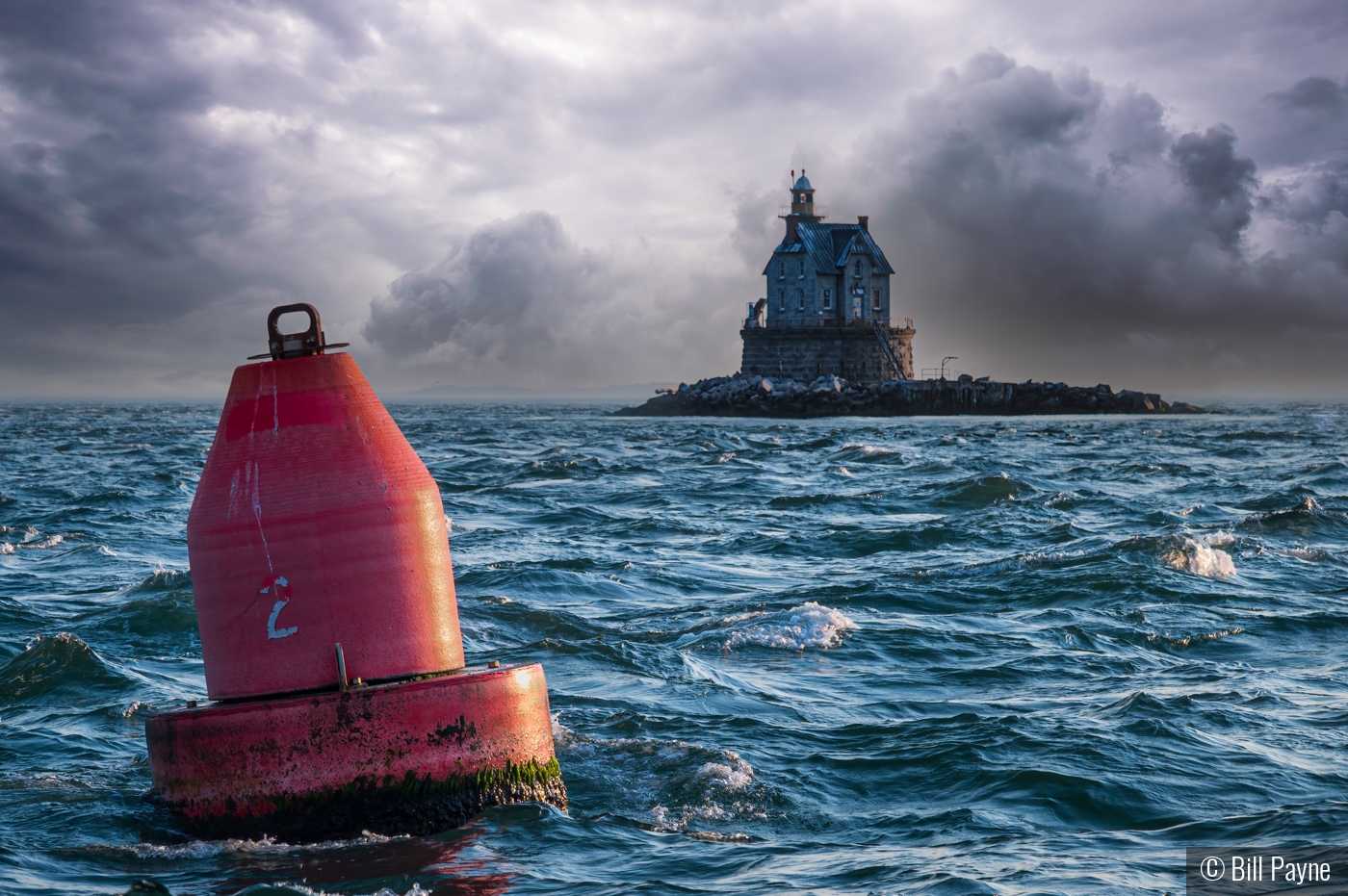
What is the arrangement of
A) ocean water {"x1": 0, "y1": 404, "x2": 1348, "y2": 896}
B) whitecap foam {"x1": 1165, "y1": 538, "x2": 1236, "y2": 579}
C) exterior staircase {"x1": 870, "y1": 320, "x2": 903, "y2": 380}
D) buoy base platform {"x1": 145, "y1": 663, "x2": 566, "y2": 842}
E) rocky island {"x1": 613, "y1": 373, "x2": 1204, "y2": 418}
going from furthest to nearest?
exterior staircase {"x1": 870, "y1": 320, "x2": 903, "y2": 380} < rocky island {"x1": 613, "y1": 373, "x2": 1204, "y2": 418} < whitecap foam {"x1": 1165, "y1": 538, "x2": 1236, "y2": 579} < ocean water {"x1": 0, "y1": 404, "x2": 1348, "y2": 896} < buoy base platform {"x1": 145, "y1": 663, "x2": 566, "y2": 842}

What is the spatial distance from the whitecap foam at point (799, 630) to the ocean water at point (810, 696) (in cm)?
5

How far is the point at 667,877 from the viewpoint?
4918 millimetres

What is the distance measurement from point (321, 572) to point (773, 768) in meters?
2.69

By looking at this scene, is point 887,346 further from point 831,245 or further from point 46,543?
point 46,543

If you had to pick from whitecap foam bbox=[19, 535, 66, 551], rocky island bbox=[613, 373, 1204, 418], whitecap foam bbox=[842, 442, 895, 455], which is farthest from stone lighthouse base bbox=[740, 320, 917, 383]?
whitecap foam bbox=[19, 535, 66, 551]

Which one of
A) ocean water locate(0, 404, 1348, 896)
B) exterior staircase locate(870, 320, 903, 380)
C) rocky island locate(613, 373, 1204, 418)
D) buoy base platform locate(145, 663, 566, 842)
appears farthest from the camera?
exterior staircase locate(870, 320, 903, 380)

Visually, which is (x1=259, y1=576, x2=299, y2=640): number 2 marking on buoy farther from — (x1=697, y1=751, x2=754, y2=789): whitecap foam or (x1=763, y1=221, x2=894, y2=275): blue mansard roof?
(x1=763, y1=221, x2=894, y2=275): blue mansard roof

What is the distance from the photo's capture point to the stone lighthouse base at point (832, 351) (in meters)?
80.6

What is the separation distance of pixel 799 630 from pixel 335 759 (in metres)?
5.61

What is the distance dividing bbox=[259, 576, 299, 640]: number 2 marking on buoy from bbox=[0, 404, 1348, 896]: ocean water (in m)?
0.87

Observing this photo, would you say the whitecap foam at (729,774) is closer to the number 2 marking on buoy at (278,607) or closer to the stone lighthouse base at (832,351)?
the number 2 marking on buoy at (278,607)

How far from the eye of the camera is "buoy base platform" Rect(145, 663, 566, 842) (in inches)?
194

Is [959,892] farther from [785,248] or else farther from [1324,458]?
[785,248]

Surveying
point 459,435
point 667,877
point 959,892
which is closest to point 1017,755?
point 959,892
